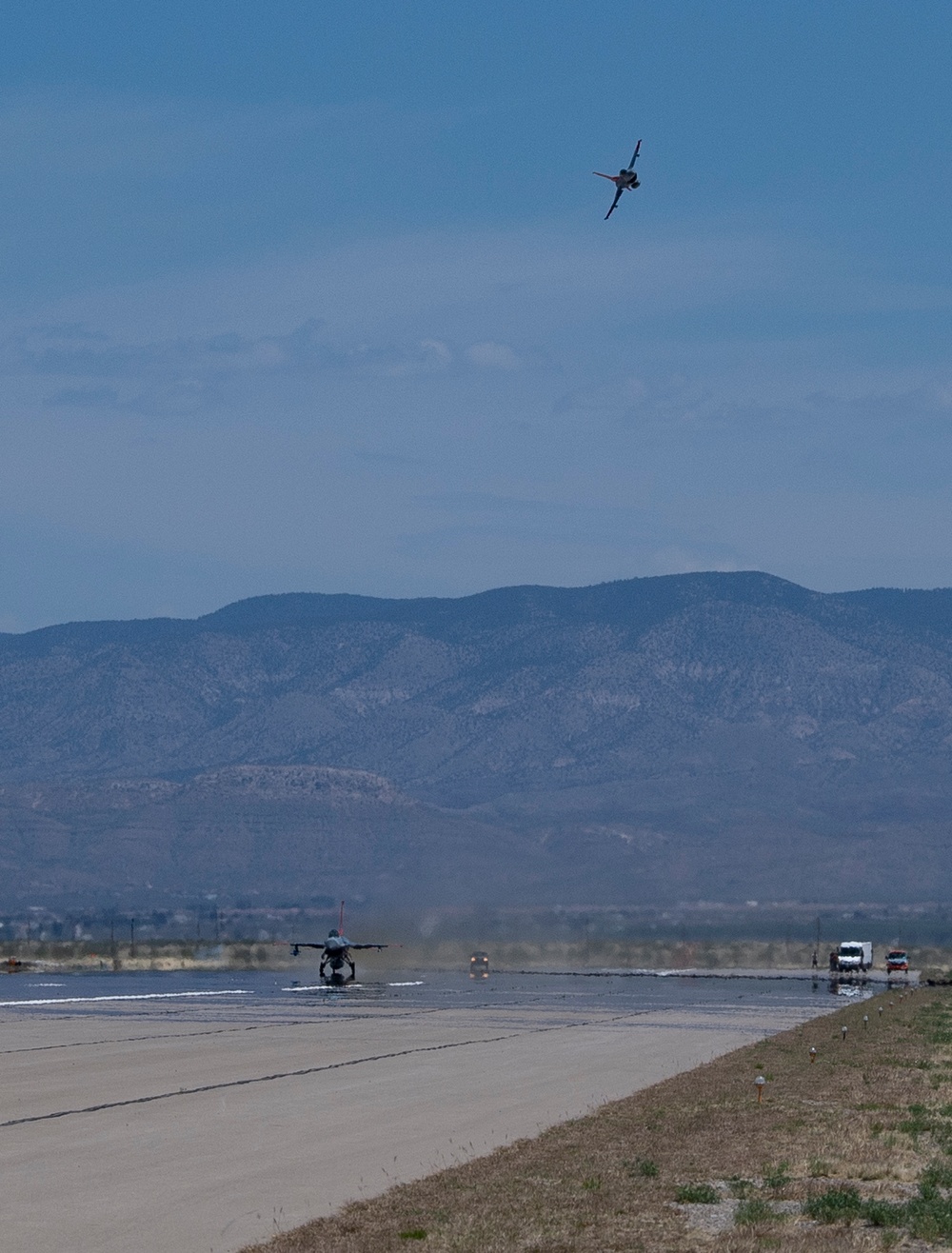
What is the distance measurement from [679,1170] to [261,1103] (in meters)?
13.0

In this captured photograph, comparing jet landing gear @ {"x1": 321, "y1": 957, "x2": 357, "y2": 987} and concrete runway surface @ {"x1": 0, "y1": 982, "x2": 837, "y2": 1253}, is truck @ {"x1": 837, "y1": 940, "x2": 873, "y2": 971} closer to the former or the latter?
jet landing gear @ {"x1": 321, "y1": 957, "x2": 357, "y2": 987}

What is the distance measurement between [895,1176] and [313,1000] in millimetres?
57942

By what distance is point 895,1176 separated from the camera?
96.4ft

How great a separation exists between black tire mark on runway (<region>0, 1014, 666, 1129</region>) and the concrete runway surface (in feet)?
0.31

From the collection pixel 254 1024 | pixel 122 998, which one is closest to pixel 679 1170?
pixel 254 1024

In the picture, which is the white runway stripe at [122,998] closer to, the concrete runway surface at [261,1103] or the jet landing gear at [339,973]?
the concrete runway surface at [261,1103]

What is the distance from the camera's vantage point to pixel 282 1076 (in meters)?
47.0

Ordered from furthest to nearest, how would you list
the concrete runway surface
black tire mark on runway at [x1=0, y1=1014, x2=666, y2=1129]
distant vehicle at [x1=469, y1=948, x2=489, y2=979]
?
1. distant vehicle at [x1=469, y1=948, x2=489, y2=979]
2. black tire mark on runway at [x1=0, y1=1014, x2=666, y2=1129]
3. the concrete runway surface

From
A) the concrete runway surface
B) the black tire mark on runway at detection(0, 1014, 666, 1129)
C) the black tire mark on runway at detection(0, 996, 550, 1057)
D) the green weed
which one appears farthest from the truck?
the green weed

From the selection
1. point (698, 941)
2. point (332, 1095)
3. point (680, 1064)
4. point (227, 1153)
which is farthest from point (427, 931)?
point (227, 1153)

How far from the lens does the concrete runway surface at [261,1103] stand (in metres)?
26.8

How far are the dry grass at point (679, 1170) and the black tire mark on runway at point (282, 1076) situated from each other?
936cm

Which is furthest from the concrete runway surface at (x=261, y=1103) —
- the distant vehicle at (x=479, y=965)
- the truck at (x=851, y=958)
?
the truck at (x=851, y=958)

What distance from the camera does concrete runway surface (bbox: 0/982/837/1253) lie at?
2677cm
